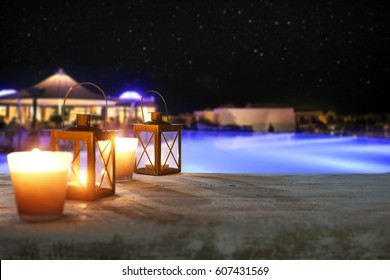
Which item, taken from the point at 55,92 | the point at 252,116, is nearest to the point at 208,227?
the point at 55,92

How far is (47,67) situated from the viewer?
20.7m

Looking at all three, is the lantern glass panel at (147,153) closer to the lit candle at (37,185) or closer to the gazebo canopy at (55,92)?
the lit candle at (37,185)

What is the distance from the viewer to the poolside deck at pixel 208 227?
1.60 meters

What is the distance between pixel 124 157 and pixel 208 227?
132cm

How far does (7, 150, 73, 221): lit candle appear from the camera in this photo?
182 cm

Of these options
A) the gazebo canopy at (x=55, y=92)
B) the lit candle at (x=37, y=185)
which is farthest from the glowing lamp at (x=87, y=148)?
the gazebo canopy at (x=55, y=92)

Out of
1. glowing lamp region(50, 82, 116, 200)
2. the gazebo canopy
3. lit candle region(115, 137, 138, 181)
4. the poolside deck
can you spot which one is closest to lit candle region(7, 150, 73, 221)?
the poolside deck

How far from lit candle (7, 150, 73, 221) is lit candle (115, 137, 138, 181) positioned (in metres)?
1.05

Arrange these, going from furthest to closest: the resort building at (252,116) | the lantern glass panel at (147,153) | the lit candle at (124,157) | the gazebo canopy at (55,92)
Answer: the resort building at (252,116)
the gazebo canopy at (55,92)
the lantern glass panel at (147,153)
the lit candle at (124,157)

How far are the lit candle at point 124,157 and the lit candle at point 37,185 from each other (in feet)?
3.43

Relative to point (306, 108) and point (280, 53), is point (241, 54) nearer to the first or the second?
point (280, 53)

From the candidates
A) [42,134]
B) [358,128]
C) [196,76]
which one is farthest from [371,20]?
[42,134]

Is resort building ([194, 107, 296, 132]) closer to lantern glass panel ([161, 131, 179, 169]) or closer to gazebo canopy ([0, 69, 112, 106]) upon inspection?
lantern glass panel ([161, 131, 179, 169])

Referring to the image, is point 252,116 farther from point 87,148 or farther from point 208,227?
point 208,227
